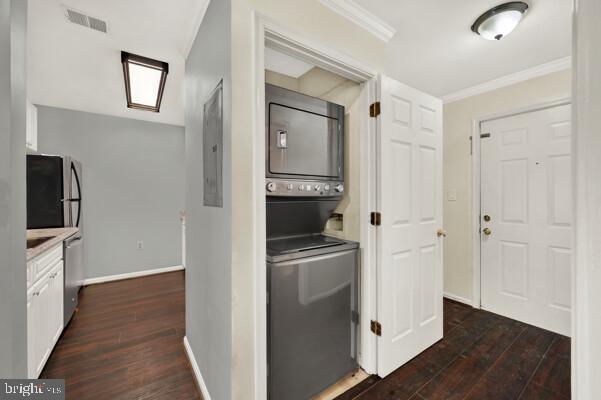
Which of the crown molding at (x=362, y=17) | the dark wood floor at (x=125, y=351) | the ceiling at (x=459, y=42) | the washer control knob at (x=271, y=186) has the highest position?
the ceiling at (x=459, y=42)

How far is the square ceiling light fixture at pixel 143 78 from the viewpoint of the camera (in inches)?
78.3

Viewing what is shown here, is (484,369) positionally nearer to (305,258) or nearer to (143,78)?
(305,258)

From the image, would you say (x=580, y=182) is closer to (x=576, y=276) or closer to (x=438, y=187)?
(x=576, y=276)

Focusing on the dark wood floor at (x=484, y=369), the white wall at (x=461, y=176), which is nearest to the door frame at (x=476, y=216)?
the white wall at (x=461, y=176)

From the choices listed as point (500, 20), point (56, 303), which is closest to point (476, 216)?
point (500, 20)

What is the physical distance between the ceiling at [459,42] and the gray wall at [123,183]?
3.72 m

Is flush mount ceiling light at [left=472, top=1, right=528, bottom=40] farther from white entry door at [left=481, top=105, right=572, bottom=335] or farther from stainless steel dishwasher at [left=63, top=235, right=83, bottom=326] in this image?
stainless steel dishwasher at [left=63, top=235, right=83, bottom=326]

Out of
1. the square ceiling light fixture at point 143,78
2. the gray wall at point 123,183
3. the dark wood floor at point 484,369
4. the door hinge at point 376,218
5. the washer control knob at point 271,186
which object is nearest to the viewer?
the washer control knob at point 271,186

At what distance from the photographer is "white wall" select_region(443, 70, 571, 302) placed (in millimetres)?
2767

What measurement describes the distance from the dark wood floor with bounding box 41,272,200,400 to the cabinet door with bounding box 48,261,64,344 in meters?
0.14

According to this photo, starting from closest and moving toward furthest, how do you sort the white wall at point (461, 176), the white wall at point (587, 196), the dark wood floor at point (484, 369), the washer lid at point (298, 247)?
the white wall at point (587, 196), the washer lid at point (298, 247), the dark wood floor at point (484, 369), the white wall at point (461, 176)

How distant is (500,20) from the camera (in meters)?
1.72

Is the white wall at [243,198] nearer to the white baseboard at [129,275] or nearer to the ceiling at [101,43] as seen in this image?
the ceiling at [101,43]

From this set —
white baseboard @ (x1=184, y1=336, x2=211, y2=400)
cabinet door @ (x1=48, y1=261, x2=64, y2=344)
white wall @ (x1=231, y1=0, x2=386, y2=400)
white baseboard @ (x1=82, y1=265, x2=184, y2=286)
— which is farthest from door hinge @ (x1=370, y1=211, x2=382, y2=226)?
white baseboard @ (x1=82, y1=265, x2=184, y2=286)
